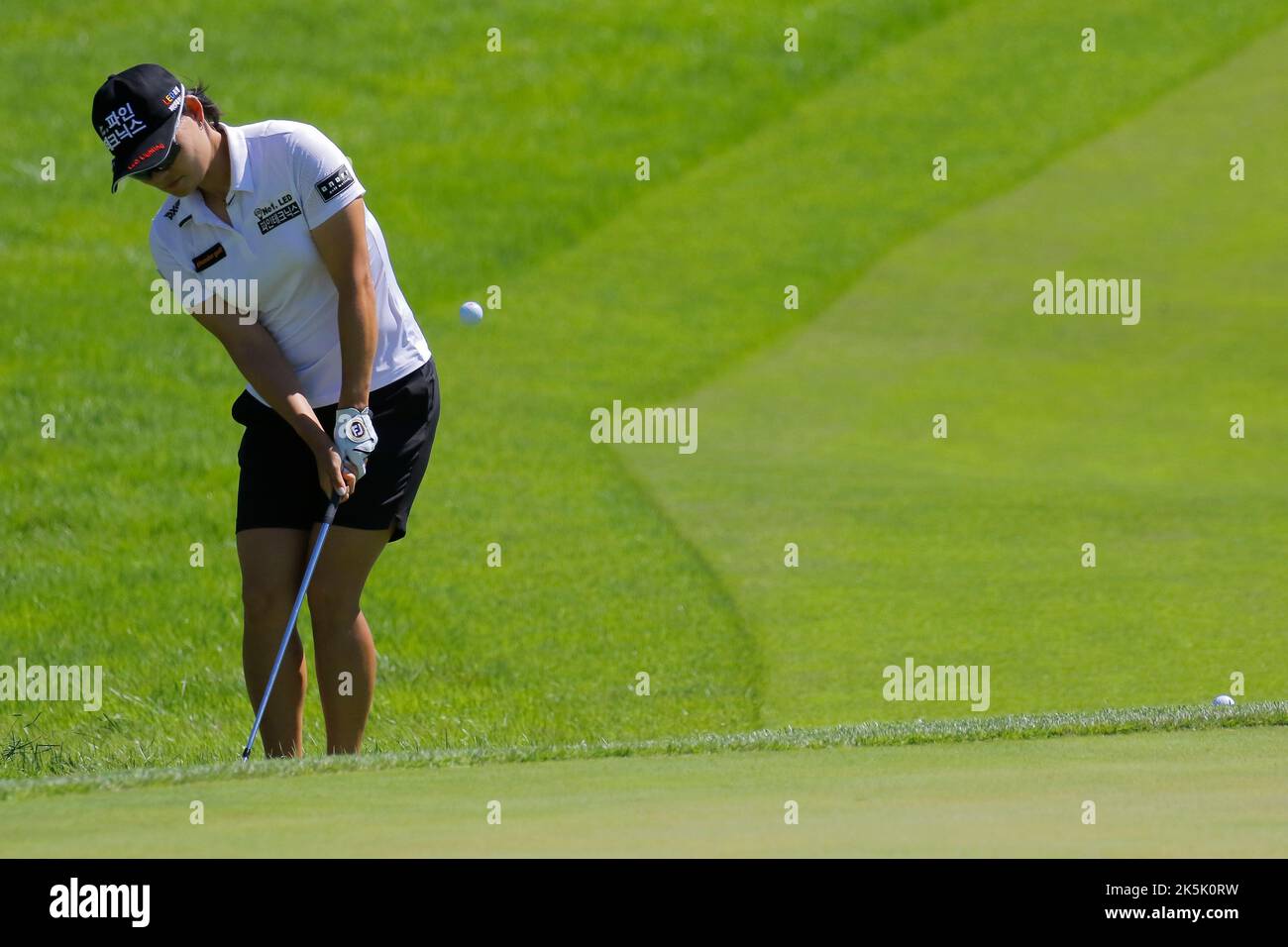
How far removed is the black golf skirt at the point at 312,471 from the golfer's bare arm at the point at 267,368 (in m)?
0.14

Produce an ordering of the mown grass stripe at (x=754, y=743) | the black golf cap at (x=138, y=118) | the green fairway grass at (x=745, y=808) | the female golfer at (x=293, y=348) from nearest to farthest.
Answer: the green fairway grass at (x=745, y=808) → the mown grass stripe at (x=754, y=743) → the black golf cap at (x=138, y=118) → the female golfer at (x=293, y=348)

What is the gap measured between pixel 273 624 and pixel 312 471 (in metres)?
0.42

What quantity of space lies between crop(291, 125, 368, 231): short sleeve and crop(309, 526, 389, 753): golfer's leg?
2.72ft

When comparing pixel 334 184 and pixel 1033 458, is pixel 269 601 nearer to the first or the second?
pixel 334 184

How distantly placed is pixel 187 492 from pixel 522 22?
12436mm

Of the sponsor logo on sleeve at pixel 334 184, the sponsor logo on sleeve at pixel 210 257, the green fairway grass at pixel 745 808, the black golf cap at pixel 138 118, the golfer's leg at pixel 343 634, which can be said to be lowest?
the green fairway grass at pixel 745 808

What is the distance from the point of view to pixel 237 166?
4.89 m

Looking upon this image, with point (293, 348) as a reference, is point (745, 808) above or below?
below

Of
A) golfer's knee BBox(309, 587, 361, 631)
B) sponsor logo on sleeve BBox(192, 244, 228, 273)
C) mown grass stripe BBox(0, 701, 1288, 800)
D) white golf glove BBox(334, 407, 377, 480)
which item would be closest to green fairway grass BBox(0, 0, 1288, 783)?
mown grass stripe BBox(0, 701, 1288, 800)

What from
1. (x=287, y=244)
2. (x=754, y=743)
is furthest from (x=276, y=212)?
(x=754, y=743)

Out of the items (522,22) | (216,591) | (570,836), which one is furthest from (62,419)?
(522,22)

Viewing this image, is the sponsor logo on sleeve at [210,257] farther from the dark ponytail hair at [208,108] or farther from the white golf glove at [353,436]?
the white golf glove at [353,436]

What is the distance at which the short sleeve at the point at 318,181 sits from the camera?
4.87m

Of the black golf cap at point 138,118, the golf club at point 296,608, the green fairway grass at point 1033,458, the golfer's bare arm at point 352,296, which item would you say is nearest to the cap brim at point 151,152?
the black golf cap at point 138,118
